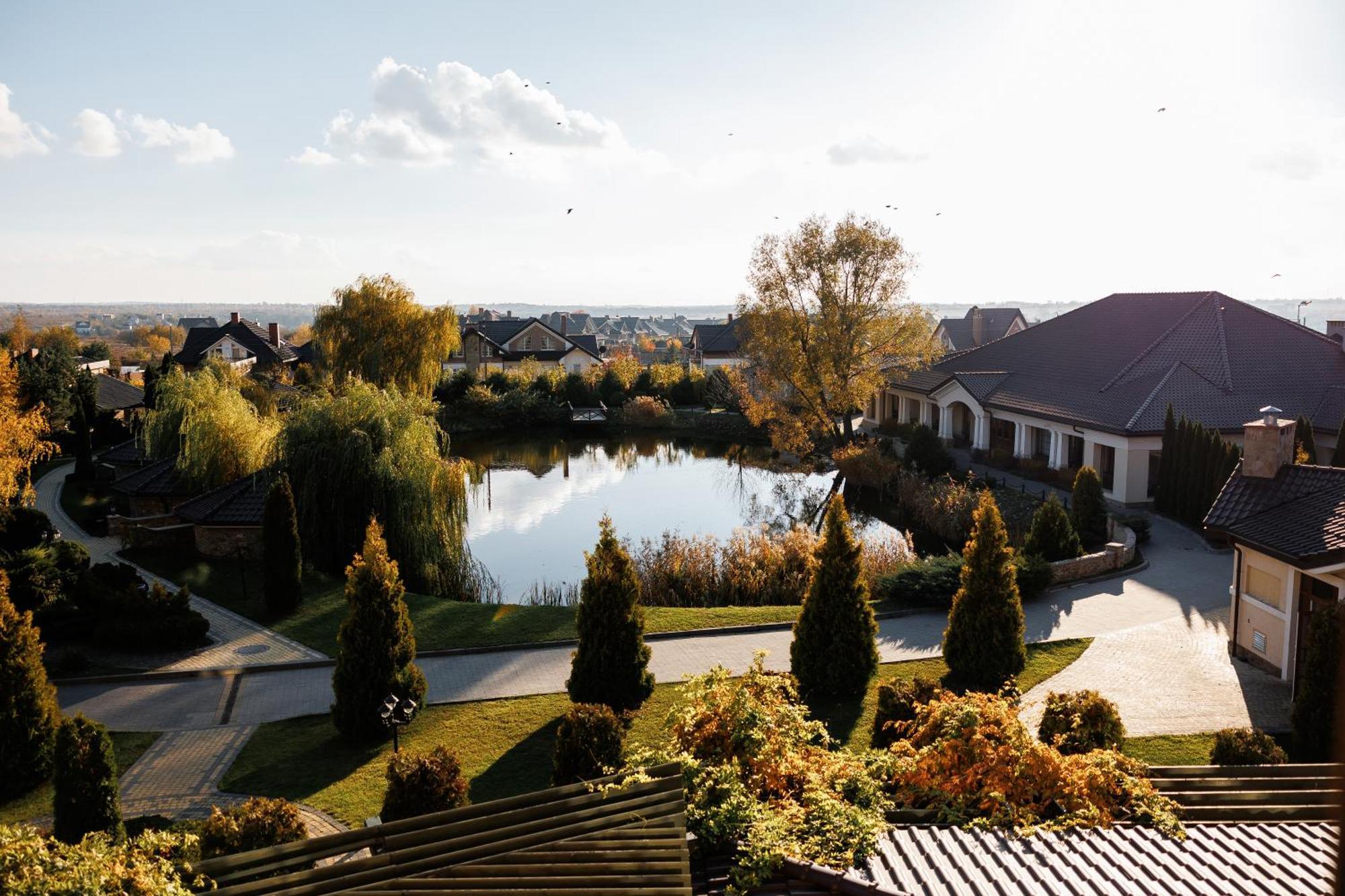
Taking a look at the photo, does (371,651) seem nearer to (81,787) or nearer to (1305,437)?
(81,787)

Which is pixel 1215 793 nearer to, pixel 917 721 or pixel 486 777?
pixel 917 721

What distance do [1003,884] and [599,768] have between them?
15.9 ft

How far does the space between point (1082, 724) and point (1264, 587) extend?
558cm

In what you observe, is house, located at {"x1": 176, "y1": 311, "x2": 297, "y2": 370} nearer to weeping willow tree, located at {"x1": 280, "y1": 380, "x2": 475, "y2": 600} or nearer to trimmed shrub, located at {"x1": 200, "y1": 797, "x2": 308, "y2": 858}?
weeping willow tree, located at {"x1": 280, "y1": 380, "x2": 475, "y2": 600}

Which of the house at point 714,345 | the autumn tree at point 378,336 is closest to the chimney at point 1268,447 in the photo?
the autumn tree at point 378,336

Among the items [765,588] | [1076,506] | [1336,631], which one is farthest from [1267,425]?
[765,588]

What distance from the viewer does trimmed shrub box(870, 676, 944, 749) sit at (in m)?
10.5

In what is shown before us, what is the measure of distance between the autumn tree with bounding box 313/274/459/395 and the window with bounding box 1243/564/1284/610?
105 feet

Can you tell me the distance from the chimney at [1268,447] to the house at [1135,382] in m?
10.9

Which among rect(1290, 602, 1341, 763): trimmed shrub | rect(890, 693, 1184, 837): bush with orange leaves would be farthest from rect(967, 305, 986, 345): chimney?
rect(890, 693, 1184, 837): bush with orange leaves

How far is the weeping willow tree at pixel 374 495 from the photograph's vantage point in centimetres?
1903

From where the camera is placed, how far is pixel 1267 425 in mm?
13680

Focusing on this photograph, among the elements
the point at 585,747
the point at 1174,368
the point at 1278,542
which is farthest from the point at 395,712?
the point at 1174,368

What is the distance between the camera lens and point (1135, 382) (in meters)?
27.8
